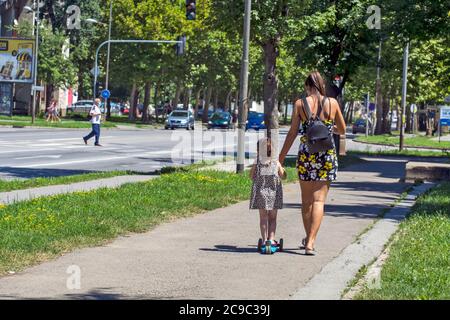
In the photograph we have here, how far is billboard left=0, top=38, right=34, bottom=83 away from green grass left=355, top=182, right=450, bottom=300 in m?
59.4

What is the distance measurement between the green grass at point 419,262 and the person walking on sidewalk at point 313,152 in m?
0.97

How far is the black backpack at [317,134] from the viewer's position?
36.0 feet

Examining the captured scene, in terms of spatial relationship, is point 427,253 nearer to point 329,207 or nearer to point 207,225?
point 207,225

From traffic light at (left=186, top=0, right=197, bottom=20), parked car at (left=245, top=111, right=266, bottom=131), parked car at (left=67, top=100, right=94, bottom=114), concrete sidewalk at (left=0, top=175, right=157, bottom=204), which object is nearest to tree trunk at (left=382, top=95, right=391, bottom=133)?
parked car at (left=245, top=111, right=266, bottom=131)

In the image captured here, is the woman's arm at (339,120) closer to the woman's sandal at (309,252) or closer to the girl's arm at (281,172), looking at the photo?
the girl's arm at (281,172)

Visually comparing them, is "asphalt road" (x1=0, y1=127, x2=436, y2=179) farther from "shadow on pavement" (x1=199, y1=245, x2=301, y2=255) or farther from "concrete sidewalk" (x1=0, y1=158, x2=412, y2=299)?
"shadow on pavement" (x1=199, y1=245, x2=301, y2=255)

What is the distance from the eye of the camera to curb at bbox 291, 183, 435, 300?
28.2 feet

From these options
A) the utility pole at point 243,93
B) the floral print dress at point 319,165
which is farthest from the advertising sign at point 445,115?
the floral print dress at point 319,165

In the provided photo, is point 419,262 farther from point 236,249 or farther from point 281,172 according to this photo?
point 236,249

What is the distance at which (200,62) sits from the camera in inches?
3415

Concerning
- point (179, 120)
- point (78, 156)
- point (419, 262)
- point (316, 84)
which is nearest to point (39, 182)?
point (316, 84)

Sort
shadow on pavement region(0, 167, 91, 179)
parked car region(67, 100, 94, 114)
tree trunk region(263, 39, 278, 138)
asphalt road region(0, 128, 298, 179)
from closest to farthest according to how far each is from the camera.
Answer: shadow on pavement region(0, 167, 91, 179)
asphalt road region(0, 128, 298, 179)
tree trunk region(263, 39, 278, 138)
parked car region(67, 100, 94, 114)

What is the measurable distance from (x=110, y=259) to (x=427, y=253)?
336 centimetres
